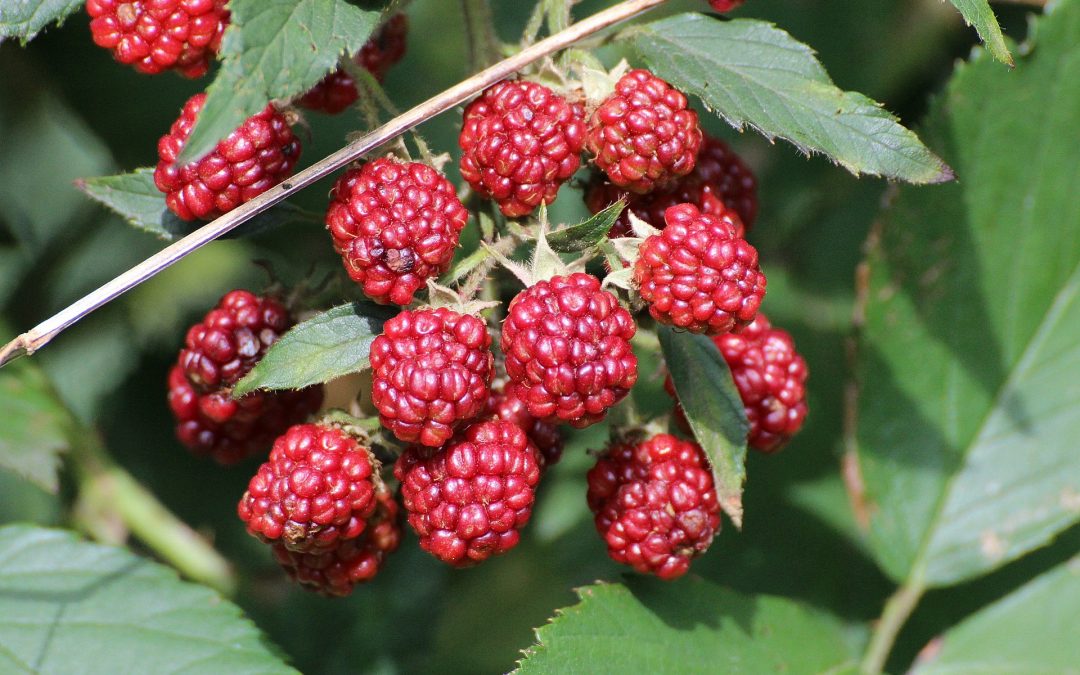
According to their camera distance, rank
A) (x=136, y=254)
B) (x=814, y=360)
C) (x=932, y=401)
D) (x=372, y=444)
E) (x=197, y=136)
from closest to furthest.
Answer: (x=197, y=136) → (x=372, y=444) → (x=932, y=401) → (x=814, y=360) → (x=136, y=254)

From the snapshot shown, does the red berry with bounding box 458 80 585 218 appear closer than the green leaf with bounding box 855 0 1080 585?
Yes

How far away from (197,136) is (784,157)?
2.28m

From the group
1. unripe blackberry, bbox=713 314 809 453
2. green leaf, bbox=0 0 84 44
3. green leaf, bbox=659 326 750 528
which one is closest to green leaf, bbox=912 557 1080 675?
unripe blackberry, bbox=713 314 809 453

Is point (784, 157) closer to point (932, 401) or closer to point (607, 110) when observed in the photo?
point (932, 401)

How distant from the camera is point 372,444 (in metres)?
1.77

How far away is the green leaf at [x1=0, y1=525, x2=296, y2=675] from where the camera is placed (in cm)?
189

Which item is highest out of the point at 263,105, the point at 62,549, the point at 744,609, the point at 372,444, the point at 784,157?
the point at 263,105

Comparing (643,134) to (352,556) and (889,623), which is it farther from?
(889,623)

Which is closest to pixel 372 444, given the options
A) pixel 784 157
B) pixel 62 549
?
pixel 62 549

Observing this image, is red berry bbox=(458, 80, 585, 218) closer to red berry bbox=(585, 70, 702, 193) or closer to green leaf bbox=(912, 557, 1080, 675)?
red berry bbox=(585, 70, 702, 193)

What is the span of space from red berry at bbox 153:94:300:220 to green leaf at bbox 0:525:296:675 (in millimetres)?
766

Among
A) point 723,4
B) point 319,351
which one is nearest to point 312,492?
point 319,351

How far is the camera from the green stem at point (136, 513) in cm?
258

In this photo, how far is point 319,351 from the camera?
1.59 metres
